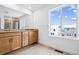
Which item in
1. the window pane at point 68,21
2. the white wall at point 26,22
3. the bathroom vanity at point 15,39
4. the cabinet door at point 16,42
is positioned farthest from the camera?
the cabinet door at point 16,42

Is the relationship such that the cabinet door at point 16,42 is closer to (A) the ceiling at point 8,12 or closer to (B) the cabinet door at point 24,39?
(B) the cabinet door at point 24,39

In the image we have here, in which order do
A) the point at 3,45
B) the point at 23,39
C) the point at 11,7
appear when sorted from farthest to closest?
1. the point at 23,39
2. the point at 3,45
3. the point at 11,7

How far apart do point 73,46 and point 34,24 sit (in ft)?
2.34

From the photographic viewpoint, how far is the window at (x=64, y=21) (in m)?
1.32

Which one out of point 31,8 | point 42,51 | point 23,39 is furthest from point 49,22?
point 23,39

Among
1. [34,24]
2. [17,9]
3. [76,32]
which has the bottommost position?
[76,32]

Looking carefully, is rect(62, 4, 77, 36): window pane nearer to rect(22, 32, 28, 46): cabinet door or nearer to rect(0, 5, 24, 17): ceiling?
rect(0, 5, 24, 17): ceiling

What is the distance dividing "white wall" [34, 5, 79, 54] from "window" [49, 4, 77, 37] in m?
0.10

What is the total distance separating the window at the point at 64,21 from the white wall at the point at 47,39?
3.8 inches

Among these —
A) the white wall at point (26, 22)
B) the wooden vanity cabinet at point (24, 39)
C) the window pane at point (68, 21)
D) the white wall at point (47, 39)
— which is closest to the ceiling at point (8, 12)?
the white wall at point (26, 22)

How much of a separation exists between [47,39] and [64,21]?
402 millimetres

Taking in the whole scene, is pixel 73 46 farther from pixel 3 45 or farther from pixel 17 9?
pixel 3 45

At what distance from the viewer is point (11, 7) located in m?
1.29

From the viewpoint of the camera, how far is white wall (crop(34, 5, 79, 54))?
134cm
